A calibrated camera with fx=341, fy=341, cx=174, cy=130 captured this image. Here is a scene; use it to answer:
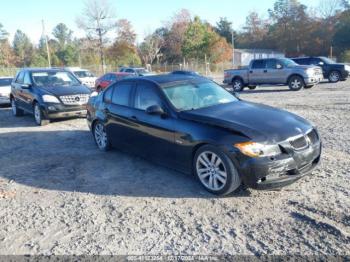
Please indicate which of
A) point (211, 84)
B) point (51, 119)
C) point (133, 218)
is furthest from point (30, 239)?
point (51, 119)

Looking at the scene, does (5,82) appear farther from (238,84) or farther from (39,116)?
(238,84)

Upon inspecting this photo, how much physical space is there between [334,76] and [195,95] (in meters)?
19.3

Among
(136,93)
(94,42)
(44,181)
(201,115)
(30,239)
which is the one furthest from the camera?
(94,42)

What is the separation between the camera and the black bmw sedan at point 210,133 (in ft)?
13.9

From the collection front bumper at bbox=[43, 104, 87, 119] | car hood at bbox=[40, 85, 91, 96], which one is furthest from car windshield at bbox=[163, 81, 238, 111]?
car hood at bbox=[40, 85, 91, 96]

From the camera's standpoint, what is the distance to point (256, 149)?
419 cm

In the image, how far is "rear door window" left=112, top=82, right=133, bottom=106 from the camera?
6209 millimetres

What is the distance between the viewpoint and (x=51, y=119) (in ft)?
33.8

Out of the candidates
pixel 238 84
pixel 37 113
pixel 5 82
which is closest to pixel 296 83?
pixel 238 84

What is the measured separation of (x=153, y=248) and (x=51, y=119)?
7.86 metres

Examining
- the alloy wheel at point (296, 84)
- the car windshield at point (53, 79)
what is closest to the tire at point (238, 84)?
the alloy wheel at point (296, 84)

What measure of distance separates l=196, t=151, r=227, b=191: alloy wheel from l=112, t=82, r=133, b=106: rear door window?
82.5 inches

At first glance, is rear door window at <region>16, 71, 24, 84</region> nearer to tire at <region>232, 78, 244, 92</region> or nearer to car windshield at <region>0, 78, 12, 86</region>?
car windshield at <region>0, 78, 12, 86</region>

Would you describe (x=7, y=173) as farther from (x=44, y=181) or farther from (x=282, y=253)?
(x=282, y=253)
